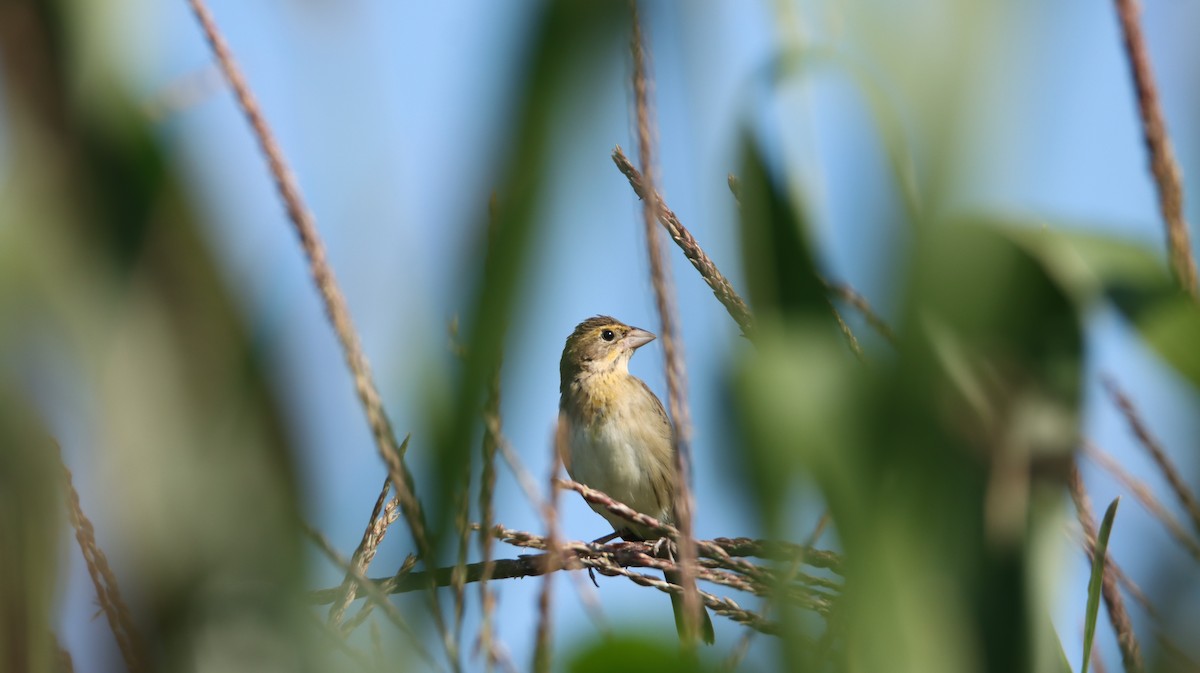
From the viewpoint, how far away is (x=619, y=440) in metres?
7.62

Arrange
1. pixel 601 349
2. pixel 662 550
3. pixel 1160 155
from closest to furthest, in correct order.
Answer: pixel 1160 155
pixel 662 550
pixel 601 349

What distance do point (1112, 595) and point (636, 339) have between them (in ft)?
22.4

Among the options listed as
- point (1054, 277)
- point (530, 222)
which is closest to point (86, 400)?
point (530, 222)

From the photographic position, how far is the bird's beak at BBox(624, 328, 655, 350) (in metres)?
8.25

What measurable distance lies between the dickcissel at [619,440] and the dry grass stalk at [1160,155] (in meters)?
6.21

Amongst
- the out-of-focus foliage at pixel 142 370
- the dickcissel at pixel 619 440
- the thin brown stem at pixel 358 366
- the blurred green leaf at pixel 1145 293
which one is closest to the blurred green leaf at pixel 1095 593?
the blurred green leaf at pixel 1145 293

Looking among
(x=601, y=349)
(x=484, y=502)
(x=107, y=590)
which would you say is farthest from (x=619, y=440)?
(x=107, y=590)

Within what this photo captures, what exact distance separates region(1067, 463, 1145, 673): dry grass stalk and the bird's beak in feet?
21.7

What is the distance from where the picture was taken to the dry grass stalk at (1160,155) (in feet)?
3.76

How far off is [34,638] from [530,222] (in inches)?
18.3

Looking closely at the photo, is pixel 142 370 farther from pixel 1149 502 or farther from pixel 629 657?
pixel 1149 502

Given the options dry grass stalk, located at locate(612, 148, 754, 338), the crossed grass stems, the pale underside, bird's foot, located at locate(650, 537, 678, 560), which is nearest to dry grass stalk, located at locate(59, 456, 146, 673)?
the crossed grass stems

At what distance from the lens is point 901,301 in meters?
0.88

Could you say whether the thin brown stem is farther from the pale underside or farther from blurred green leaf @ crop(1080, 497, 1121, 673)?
the pale underside
